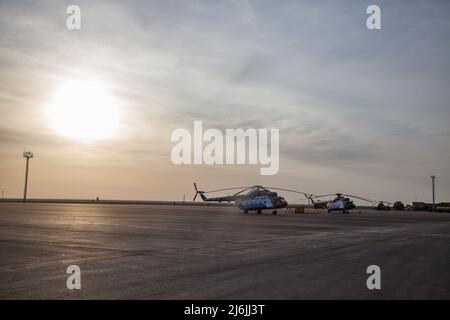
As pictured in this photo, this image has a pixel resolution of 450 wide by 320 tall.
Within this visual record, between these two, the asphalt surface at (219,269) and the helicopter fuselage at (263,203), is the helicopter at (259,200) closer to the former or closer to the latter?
the helicopter fuselage at (263,203)

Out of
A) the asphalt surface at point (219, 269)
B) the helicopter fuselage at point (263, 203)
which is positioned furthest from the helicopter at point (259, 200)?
the asphalt surface at point (219, 269)

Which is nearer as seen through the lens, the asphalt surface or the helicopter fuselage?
the asphalt surface

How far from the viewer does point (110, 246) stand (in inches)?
714

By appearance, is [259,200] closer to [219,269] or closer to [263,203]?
[263,203]

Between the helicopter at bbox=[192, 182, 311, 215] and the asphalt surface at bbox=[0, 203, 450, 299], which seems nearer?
the asphalt surface at bbox=[0, 203, 450, 299]

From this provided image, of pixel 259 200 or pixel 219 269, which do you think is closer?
pixel 219 269

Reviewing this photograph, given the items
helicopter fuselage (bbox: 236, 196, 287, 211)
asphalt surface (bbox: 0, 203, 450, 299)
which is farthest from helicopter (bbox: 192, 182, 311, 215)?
asphalt surface (bbox: 0, 203, 450, 299)

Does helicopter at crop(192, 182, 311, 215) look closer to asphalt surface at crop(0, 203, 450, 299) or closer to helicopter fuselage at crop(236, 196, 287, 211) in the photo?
helicopter fuselage at crop(236, 196, 287, 211)

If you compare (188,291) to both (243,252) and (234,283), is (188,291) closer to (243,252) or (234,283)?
(234,283)

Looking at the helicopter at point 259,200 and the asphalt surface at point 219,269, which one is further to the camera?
the helicopter at point 259,200

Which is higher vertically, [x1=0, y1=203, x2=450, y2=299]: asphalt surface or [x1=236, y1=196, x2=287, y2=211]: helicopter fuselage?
[x1=236, y1=196, x2=287, y2=211]: helicopter fuselage

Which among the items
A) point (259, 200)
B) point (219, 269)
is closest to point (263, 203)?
point (259, 200)
